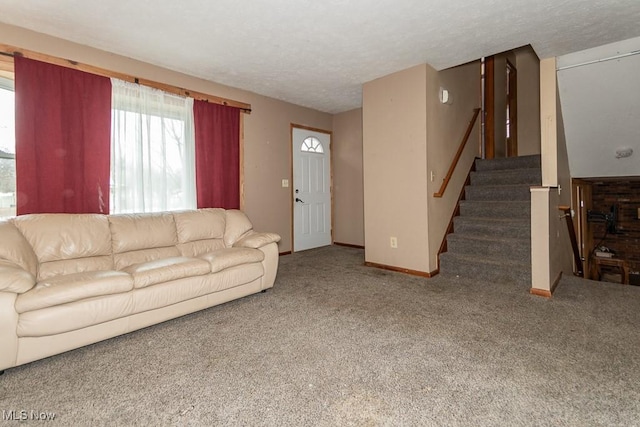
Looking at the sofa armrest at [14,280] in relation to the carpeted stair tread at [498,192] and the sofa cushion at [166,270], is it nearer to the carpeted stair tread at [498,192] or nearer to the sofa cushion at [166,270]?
the sofa cushion at [166,270]

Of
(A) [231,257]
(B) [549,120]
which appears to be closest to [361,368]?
(A) [231,257]

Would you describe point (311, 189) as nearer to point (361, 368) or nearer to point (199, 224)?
point (199, 224)

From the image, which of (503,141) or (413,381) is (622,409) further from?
(503,141)

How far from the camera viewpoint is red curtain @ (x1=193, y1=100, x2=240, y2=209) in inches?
162

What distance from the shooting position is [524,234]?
3711mm

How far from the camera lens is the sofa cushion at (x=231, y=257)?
9.35 ft

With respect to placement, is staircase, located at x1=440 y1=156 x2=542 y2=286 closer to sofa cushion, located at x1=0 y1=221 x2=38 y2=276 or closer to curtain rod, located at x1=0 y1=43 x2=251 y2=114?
curtain rod, located at x1=0 y1=43 x2=251 y2=114


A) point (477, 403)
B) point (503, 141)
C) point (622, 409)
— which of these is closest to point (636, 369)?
point (622, 409)

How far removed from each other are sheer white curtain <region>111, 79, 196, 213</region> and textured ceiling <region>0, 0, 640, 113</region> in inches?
17.7

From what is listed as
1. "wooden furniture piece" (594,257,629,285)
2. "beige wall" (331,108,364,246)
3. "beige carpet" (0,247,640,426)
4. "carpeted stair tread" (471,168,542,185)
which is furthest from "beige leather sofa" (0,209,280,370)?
"wooden furniture piece" (594,257,629,285)

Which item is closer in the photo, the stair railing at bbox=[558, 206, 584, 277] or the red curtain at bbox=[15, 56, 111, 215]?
the red curtain at bbox=[15, 56, 111, 215]

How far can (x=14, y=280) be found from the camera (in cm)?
192

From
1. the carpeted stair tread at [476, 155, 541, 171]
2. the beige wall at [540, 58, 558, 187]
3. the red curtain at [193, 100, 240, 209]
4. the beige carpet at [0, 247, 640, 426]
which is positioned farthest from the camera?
the carpeted stair tread at [476, 155, 541, 171]

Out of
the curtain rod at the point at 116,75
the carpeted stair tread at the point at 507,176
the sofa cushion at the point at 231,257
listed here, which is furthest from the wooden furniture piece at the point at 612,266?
the curtain rod at the point at 116,75
